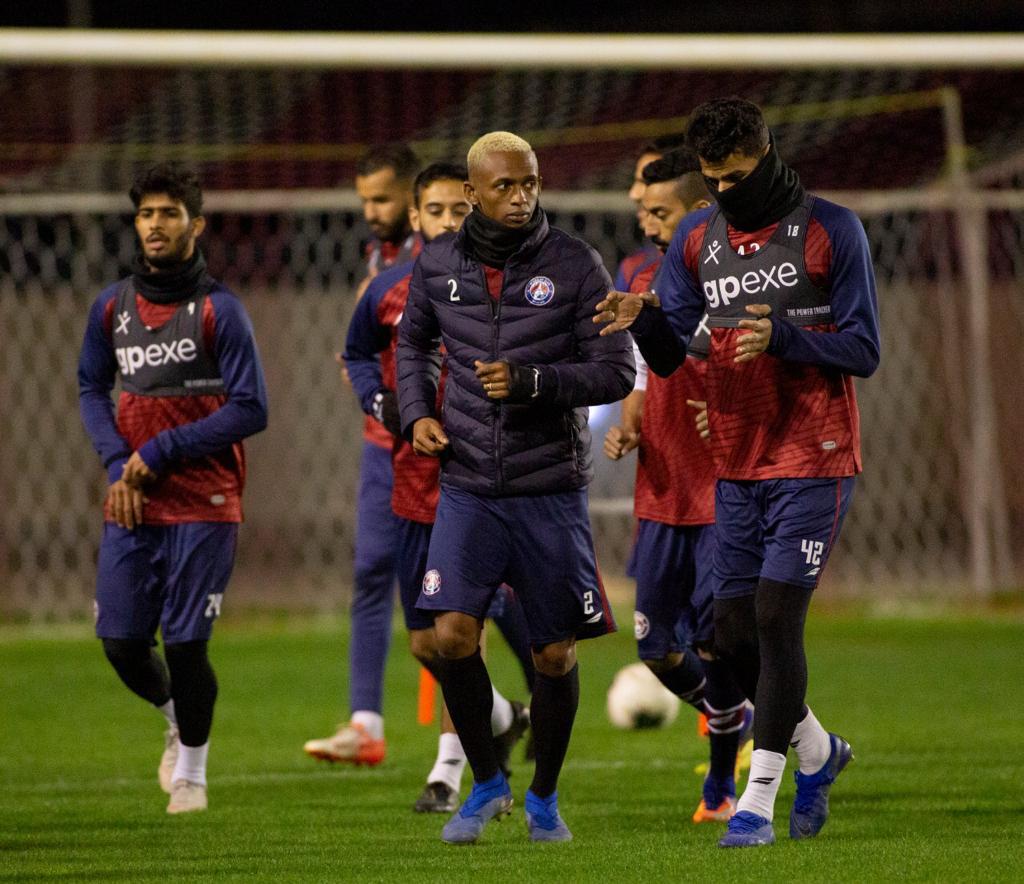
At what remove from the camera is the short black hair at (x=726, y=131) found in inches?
193

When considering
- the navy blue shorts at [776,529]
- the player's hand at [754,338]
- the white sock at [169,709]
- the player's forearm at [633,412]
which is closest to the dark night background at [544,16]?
the white sock at [169,709]

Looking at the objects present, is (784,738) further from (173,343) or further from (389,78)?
(389,78)

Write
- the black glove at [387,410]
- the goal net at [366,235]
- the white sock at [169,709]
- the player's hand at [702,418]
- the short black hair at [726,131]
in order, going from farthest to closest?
the goal net at [366,235]
the white sock at [169,709]
the black glove at [387,410]
the player's hand at [702,418]
the short black hair at [726,131]

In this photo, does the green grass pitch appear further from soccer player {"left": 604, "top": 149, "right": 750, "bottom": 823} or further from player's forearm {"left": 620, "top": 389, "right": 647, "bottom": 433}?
player's forearm {"left": 620, "top": 389, "right": 647, "bottom": 433}

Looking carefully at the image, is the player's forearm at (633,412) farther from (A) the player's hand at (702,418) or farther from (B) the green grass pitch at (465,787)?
(B) the green grass pitch at (465,787)

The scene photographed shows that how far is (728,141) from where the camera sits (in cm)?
490

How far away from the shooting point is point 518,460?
16.6 feet

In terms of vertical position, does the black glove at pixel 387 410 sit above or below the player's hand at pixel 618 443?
above

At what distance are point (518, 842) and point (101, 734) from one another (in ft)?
11.7

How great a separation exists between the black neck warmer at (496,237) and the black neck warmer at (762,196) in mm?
542

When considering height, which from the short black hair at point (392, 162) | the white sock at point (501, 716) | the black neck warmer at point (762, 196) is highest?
the black neck warmer at point (762, 196)

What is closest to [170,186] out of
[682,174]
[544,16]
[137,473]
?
[137,473]

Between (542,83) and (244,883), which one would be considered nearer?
(244,883)

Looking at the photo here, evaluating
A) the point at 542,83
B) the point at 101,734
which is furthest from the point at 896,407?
the point at 101,734
